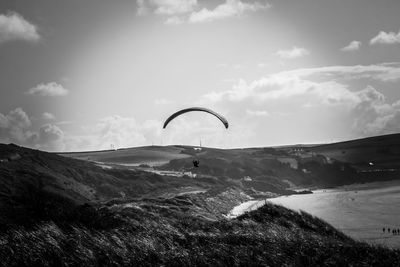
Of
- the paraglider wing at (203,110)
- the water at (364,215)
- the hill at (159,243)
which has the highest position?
the paraglider wing at (203,110)

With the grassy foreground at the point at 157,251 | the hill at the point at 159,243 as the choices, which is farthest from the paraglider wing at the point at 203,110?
the grassy foreground at the point at 157,251

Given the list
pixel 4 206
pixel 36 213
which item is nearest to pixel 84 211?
pixel 36 213

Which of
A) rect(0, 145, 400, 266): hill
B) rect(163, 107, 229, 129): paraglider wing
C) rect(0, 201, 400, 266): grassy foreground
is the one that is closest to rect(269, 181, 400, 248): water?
rect(0, 145, 400, 266): hill

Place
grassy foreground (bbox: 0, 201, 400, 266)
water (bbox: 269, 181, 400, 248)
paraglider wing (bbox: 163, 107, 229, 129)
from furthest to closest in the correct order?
water (bbox: 269, 181, 400, 248), paraglider wing (bbox: 163, 107, 229, 129), grassy foreground (bbox: 0, 201, 400, 266)

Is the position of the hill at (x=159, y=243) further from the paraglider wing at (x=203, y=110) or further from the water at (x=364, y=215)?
the water at (x=364, y=215)

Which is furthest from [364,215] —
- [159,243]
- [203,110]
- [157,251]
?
[157,251]

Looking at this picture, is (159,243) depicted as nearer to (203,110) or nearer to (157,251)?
(157,251)

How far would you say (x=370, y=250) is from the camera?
96.9ft

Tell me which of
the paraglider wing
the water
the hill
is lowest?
the water

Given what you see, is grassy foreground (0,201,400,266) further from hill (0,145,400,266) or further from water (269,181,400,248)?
water (269,181,400,248)

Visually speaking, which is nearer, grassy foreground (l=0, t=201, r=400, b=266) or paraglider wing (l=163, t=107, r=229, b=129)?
grassy foreground (l=0, t=201, r=400, b=266)

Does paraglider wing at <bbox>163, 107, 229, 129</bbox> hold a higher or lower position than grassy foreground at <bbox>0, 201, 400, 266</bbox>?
higher

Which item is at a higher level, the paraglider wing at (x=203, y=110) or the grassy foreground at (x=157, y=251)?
the paraglider wing at (x=203, y=110)

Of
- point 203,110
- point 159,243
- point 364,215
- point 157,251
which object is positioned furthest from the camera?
point 364,215
